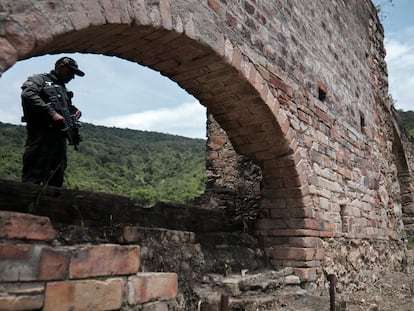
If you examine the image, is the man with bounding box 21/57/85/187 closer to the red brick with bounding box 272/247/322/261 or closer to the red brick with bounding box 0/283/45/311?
the red brick with bounding box 0/283/45/311

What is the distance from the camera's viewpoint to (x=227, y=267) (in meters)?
3.72

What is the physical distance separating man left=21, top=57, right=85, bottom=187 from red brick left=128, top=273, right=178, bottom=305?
3.90 feet

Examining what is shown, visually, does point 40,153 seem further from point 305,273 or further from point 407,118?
point 407,118

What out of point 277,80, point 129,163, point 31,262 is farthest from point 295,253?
point 129,163

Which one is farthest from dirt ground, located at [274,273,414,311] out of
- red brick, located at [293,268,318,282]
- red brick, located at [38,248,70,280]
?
red brick, located at [38,248,70,280]

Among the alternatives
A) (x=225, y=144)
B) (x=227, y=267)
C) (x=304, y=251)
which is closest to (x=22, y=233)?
(x=227, y=267)

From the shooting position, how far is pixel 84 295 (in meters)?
1.81

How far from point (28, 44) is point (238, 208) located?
11.2 feet

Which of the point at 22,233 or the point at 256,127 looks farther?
the point at 256,127

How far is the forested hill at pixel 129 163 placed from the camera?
9.78 m

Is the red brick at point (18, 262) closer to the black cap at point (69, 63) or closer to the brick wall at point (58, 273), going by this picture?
the brick wall at point (58, 273)

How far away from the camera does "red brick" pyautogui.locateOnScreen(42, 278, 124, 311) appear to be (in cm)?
171

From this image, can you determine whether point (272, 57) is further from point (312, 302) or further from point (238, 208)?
point (312, 302)

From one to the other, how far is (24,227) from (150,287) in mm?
744
